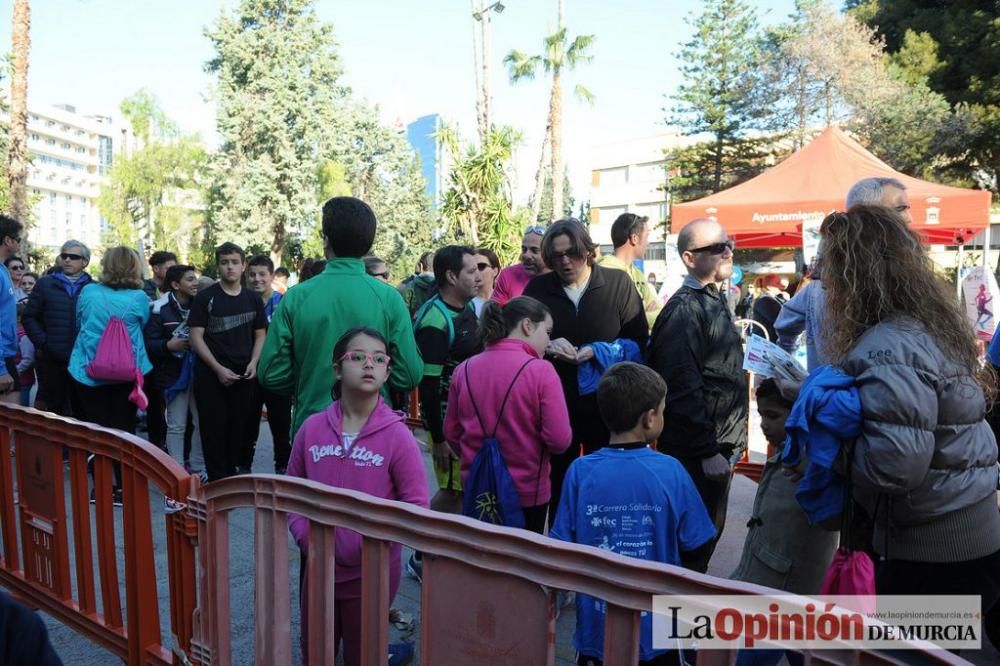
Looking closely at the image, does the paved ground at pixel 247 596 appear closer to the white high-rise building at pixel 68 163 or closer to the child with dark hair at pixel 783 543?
the child with dark hair at pixel 783 543

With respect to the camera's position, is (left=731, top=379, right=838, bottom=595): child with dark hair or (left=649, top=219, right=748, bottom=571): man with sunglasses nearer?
(left=731, top=379, right=838, bottom=595): child with dark hair

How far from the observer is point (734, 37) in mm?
43312

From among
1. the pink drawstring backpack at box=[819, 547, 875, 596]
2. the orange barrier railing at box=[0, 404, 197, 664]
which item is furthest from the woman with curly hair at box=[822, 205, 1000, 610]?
the orange barrier railing at box=[0, 404, 197, 664]

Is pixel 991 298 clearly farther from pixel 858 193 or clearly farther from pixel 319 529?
pixel 319 529

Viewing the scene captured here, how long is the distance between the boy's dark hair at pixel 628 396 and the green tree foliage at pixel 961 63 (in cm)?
3295

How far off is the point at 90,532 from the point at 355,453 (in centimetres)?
139

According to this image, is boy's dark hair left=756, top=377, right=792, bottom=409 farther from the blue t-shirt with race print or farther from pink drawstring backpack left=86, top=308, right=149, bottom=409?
pink drawstring backpack left=86, top=308, right=149, bottom=409

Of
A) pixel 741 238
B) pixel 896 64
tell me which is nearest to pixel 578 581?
pixel 741 238

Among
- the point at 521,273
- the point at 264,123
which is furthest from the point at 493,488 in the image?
the point at 264,123

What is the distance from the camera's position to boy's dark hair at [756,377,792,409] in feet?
9.55

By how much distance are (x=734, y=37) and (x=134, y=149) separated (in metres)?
39.6

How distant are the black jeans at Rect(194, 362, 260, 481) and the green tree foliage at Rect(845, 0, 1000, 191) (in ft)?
105

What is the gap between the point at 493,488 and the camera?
3.53 meters

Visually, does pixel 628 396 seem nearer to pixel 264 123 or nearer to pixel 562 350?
pixel 562 350
